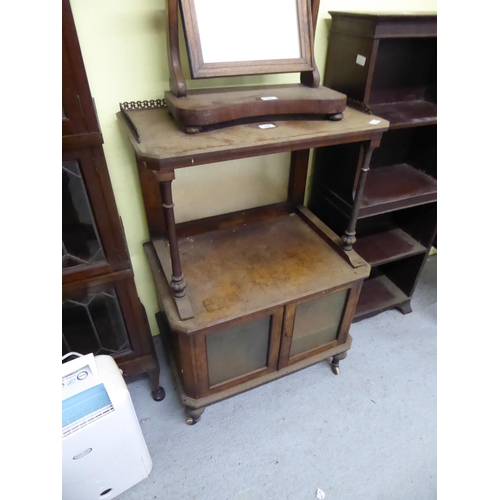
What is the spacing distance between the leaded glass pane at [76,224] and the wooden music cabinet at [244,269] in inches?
7.3

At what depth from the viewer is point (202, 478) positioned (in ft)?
4.11

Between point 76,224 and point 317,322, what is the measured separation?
2.94 feet

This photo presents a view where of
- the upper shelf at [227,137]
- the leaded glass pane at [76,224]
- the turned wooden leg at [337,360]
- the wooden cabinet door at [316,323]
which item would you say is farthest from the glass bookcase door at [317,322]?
the leaded glass pane at [76,224]

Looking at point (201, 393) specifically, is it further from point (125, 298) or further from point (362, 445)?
point (362, 445)

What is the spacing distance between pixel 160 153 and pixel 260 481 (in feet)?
3.79

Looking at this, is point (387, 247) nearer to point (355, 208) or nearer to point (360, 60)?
point (355, 208)

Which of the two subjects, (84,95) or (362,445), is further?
(362,445)

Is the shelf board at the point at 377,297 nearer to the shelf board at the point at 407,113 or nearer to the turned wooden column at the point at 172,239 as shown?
the shelf board at the point at 407,113

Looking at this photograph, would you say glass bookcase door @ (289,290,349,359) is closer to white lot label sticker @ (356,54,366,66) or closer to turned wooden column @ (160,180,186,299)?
turned wooden column @ (160,180,186,299)

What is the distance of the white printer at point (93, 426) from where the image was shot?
96 centimetres

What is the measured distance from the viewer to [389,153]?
5.34ft

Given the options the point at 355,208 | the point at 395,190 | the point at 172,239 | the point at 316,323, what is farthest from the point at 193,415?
the point at 395,190

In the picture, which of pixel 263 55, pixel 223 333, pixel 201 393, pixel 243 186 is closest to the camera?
pixel 263 55
